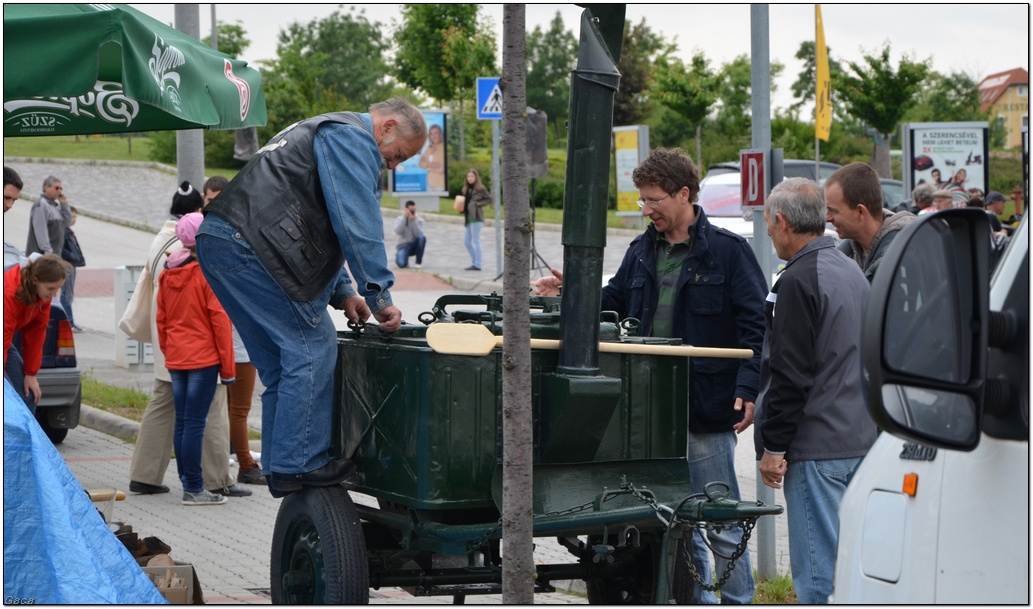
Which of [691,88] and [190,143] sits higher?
[691,88]

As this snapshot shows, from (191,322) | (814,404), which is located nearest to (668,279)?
(814,404)

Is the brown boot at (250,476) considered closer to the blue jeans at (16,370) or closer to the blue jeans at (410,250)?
the blue jeans at (16,370)

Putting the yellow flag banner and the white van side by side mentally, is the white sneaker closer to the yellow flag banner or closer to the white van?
the white van

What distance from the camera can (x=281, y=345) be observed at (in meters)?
4.12

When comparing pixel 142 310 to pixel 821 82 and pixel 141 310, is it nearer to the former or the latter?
pixel 141 310

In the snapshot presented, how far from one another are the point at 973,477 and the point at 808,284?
6.07 ft

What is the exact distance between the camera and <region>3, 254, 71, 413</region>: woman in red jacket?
21.9 feet

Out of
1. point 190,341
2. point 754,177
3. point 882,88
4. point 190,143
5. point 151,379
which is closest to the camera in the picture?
point 754,177

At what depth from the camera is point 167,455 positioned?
25.2 ft

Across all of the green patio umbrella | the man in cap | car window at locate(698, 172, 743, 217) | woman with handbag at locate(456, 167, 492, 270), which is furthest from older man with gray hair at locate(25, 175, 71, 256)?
the man in cap

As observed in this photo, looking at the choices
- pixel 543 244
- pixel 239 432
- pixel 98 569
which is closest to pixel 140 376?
pixel 239 432

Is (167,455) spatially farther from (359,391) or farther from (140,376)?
(140,376)

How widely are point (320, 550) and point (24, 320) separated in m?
3.58

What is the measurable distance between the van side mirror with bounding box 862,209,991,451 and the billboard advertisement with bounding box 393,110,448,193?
26914mm
